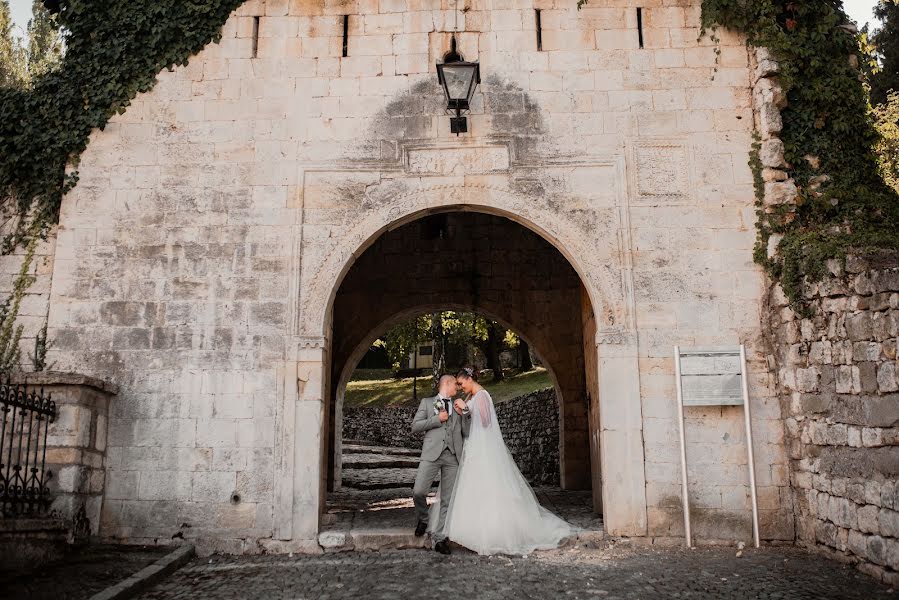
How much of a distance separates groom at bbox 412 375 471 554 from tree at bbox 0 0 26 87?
1358 centimetres

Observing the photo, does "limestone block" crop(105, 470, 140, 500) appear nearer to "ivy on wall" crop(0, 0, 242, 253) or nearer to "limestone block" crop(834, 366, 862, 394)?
"ivy on wall" crop(0, 0, 242, 253)

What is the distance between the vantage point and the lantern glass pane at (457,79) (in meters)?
6.64

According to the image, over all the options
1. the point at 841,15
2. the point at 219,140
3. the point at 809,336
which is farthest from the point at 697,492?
the point at 219,140

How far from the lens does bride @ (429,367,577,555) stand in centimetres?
597

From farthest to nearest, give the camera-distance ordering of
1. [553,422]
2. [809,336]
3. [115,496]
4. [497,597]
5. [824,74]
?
[553,422], [824,74], [115,496], [809,336], [497,597]

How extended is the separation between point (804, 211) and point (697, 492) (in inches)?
111

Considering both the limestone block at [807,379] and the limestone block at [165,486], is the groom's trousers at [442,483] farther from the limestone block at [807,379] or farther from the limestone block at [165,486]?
the limestone block at [807,379]

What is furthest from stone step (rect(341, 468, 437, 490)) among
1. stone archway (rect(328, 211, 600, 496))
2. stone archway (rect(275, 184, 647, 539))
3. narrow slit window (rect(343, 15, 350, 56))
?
narrow slit window (rect(343, 15, 350, 56))

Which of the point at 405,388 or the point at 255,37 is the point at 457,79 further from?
the point at 405,388

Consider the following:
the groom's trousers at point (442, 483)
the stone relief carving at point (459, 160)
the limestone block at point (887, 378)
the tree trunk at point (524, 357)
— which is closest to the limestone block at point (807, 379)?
the limestone block at point (887, 378)

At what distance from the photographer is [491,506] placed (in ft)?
19.9

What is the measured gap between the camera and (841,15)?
23.0 feet

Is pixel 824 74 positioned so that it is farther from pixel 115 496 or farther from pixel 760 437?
pixel 115 496

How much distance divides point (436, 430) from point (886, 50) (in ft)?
54.0
